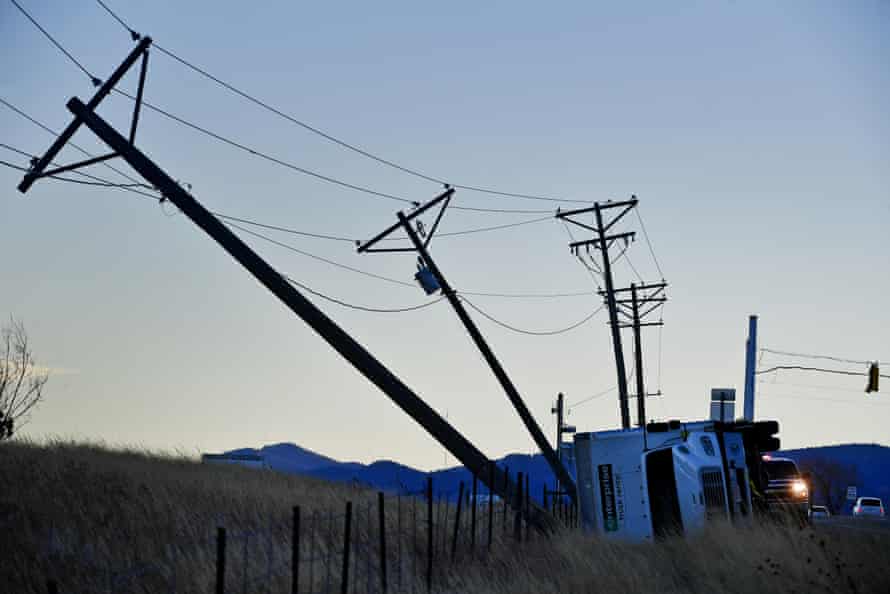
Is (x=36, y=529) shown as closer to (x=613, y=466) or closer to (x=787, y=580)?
(x=613, y=466)

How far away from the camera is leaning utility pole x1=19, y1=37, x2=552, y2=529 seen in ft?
62.2

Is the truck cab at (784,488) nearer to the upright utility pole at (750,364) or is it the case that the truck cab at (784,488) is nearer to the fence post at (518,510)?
the fence post at (518,510)

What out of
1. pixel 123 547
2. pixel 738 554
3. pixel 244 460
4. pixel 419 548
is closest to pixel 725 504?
pixel 738 554

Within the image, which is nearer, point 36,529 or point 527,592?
point 527,592

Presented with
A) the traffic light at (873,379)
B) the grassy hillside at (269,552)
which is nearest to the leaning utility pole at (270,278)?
the grassy hillside at (269,552)

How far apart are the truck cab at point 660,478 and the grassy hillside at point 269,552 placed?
1346 millimetres

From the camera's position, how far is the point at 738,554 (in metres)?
16.0

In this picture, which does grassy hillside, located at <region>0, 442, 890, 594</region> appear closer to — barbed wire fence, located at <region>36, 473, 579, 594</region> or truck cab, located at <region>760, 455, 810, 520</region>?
barbed wire fence, located at <region>36, 473, 579, 594</region>

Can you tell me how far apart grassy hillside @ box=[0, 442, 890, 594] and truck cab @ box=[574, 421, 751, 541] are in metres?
1.35

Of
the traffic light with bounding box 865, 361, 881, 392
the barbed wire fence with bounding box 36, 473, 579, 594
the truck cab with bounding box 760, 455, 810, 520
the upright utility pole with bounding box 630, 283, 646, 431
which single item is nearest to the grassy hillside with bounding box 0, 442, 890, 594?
the barbed wire fence with bounding box 36, 473, 579, 594

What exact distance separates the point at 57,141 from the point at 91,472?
10243 mm

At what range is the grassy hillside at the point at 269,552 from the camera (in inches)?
594

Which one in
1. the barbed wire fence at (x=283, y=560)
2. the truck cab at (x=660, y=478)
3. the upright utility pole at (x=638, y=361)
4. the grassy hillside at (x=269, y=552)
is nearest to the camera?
the grassy hillside at (x=269, y=552)

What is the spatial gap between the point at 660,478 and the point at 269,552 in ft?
30.5
